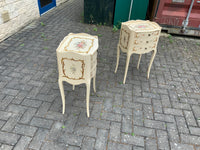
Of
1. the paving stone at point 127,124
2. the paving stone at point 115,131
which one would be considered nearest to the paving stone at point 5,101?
the paving stone at point 115,131

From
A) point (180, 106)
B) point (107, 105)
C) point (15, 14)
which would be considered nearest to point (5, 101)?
point (107, 105)

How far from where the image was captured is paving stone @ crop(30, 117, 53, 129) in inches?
A: 103

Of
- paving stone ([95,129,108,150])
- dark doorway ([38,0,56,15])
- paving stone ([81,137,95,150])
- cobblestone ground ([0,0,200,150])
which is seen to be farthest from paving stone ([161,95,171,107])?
dark doorway ([38,0,56,15])

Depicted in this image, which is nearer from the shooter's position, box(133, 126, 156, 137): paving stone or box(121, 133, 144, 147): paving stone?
box(121, 133, 144, 147): paving stone

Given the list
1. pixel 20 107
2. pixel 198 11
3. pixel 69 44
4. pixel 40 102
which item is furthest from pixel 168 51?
pixel 20 107

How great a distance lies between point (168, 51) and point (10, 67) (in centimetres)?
458

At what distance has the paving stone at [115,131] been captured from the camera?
2.49m

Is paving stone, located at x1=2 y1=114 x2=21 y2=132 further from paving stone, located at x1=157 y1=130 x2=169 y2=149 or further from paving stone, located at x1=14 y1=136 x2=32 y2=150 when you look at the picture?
paving stone, located at x1=157 y1=130 x2=169 y2=149

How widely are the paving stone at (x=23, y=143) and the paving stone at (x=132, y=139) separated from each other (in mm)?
1446

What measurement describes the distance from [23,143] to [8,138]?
27cm

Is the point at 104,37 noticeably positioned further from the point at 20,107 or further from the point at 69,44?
the point at 20,107

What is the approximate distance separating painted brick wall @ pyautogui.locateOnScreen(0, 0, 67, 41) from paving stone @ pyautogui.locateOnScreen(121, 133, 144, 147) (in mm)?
4737

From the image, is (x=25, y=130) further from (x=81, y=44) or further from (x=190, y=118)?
(x=190, y=118)

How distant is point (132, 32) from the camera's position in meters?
3.00
